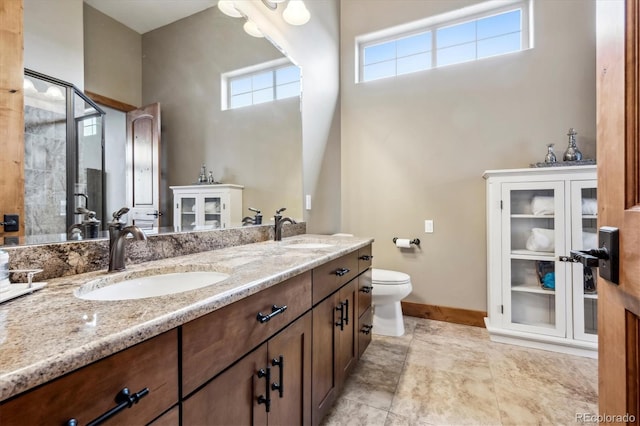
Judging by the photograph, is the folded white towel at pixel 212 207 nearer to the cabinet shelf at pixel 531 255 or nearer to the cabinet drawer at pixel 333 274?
the cabinet drawer at pixel 333 274

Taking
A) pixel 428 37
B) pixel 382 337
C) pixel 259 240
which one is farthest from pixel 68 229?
pixel 428 37

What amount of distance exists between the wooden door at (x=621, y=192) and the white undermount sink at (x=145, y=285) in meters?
1.01

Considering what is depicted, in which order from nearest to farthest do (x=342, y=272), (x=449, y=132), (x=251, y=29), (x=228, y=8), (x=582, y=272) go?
1. (x=342, y=272)
2. (x=228, y=8)
3. (x=251, y=29)
4. (x=582, y=272)
5. (x=449, y=132)

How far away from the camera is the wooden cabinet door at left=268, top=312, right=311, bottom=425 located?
95 centimetres

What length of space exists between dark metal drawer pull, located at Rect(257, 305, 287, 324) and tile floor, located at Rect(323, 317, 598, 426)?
2.85ft

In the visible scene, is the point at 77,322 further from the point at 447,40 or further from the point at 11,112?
the point at 447,40

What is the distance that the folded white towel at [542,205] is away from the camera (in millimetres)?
2186

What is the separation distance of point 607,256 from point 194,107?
1.62m

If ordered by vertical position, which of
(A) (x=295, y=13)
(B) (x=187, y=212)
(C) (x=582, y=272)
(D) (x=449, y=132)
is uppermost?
(A) (x=295, y=13)

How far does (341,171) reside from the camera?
3139 mm

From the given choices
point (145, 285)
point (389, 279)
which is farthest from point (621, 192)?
point (389, 279)

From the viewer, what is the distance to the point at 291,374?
1.06 m

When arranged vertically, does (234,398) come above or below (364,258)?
below

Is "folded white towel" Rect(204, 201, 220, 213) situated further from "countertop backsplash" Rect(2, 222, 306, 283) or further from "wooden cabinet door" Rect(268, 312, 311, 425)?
"wooden cabinet door" Rect(268, 312, 311, 425)
